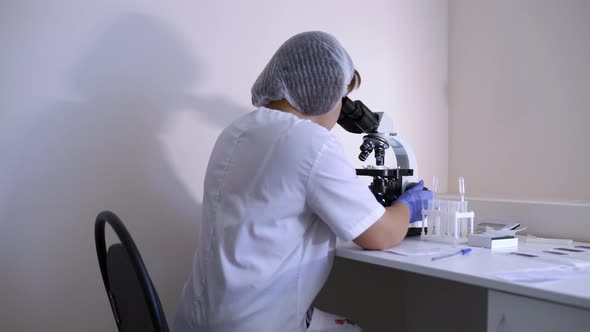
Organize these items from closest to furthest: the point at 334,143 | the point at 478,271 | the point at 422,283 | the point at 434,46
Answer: the point at 478,271
the point at 334,143
the point at 422,283
the point at 434,46

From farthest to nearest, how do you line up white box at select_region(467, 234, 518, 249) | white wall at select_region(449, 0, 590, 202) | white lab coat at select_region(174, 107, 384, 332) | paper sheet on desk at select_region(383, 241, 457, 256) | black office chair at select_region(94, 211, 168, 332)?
1. white wall at select_region(449, 0, 590, 202)
2. white box at select_region(467, 234, 518, 249)
3. paper sheet on desk at select_region(383, 241, 457, 256)
4. white lab coat at select_region(174, 107, 384, 332)
5. black office chair at select_region(94, 211, 168, 332)

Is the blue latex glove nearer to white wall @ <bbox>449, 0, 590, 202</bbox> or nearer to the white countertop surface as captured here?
the white countertop surface

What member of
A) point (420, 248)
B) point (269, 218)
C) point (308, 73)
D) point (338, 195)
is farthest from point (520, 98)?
point (269, 218)

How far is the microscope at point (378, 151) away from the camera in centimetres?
138

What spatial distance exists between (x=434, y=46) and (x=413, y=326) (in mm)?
1631

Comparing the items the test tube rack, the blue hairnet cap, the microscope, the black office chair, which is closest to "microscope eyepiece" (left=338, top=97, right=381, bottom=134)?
the microscope

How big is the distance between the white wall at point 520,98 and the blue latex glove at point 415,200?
104cm

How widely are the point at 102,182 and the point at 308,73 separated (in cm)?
77

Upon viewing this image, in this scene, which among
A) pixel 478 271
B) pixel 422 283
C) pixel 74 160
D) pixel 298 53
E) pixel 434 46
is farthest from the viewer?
pixel 434 46

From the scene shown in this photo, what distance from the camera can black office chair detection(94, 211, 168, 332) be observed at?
74 centimetres

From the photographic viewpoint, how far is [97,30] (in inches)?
56.2

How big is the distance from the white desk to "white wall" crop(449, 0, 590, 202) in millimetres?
1360

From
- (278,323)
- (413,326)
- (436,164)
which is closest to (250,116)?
(278,323)

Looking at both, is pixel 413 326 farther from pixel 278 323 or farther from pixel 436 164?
pixel 436 164
